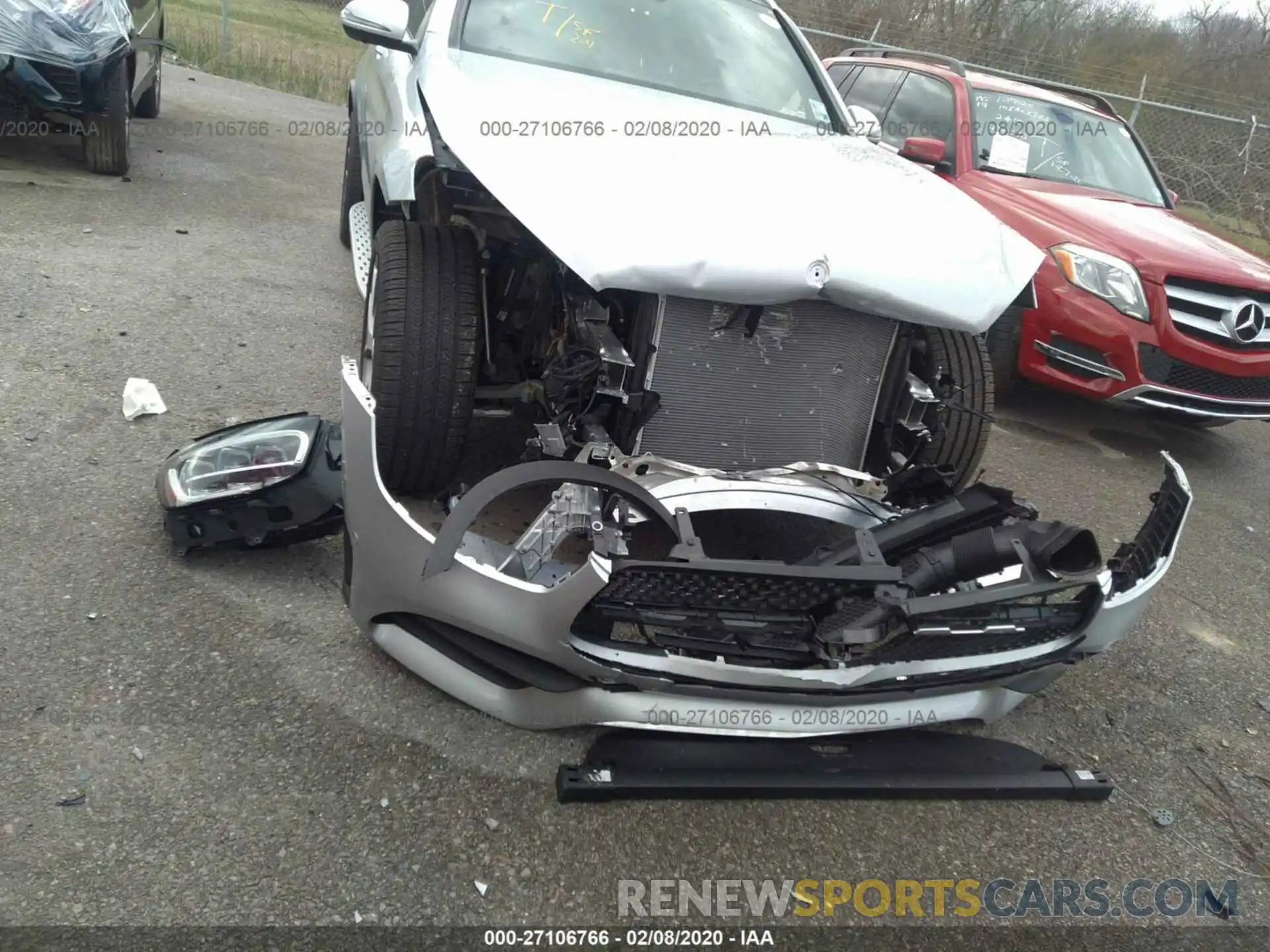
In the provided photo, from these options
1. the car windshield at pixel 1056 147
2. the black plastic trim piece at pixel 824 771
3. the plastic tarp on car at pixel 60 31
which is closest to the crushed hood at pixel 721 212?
the black plastic trim piece at pixel 824 771

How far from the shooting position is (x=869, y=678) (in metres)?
1.89

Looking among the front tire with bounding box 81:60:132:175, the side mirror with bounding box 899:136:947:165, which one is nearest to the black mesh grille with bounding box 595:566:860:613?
the side mirror with bounding box 899:136:947:165

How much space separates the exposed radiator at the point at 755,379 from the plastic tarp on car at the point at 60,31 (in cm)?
459

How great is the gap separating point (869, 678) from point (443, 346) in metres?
1.30

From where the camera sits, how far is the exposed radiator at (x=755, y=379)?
2178 mm

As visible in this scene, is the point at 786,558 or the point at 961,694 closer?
the point at 961,694

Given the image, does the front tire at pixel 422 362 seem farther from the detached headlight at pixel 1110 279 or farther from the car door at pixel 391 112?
the detached headlight at pixel 1110 279

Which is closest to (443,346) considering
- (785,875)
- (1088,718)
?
(785,875)

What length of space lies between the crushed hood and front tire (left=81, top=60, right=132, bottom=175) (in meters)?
3.75

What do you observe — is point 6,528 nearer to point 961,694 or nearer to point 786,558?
point 786,558

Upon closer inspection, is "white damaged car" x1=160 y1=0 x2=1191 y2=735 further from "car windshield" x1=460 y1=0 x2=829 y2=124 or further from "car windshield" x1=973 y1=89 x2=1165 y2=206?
"car windshield" x1=973 y1=89 x2=1165 y2=206

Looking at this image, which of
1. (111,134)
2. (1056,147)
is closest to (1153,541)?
(1056,147)

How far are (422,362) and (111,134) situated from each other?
179 inches

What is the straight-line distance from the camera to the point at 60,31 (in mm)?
4918
